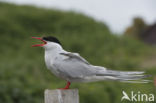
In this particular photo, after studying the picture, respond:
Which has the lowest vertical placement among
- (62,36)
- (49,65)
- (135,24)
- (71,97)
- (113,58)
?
(71,97)

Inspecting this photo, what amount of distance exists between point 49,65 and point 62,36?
769 centimetres

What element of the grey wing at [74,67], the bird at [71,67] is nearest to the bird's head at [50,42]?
the bird at [71,67]

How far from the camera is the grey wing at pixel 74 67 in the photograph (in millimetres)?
2779

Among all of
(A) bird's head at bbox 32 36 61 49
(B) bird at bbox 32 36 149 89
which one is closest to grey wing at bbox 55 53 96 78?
(B) bird at bbox 32 36 149 89

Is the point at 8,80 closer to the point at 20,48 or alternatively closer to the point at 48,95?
the point at 20,48

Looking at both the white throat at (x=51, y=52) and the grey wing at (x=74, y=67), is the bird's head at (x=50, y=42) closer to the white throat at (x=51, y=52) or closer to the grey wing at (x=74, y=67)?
the white throat at (x=51, y=52)

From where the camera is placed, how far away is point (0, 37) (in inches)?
409

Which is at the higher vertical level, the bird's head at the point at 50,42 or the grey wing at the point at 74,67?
the bird's head at the point at 50,42

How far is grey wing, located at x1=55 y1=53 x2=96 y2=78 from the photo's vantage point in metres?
2.78

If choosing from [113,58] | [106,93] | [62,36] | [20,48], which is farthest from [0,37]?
[106,93]

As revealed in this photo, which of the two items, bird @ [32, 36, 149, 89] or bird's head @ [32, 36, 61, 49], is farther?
bird's head @ [32, 36, 61, 49]

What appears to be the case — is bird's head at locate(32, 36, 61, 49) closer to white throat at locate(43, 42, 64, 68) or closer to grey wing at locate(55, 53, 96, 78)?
white throat at locate(43, 42, 64, 68)

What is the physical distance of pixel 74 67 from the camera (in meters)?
2.80

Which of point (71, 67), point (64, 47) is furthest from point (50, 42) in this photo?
point (64, 47)
